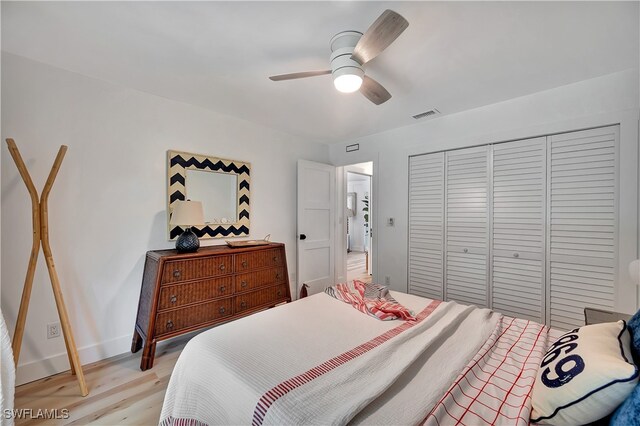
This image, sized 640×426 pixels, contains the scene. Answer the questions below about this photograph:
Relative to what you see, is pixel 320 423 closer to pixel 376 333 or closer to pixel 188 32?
pixel 376 333

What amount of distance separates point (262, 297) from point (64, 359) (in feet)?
5.30

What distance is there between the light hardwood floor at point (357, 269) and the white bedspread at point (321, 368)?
3477 millimetres

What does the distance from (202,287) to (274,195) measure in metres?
1.55

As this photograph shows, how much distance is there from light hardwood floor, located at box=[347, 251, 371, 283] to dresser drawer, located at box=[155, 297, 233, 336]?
2892 millimetres

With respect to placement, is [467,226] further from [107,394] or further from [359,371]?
[107,394]

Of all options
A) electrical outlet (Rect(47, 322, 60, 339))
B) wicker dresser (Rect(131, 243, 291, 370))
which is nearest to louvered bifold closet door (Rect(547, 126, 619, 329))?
wicker dresser (Rect(131, 243, 291, 370))

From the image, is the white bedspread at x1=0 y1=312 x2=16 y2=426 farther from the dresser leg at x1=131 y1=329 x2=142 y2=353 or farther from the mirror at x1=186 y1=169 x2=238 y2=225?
the mirror at x1=186 y1=169 x2=238 y2=225

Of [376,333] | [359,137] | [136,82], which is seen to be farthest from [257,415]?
[359,137]

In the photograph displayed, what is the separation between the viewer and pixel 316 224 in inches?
155

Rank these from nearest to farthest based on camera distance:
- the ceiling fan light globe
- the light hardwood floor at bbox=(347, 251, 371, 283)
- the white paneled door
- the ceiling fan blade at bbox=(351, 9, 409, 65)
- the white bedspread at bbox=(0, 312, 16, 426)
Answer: the ceiling fan blade at bbox=(351, 9, 409, 65) < the white bedspread at bbox=(0, 312, 16, 426) < the ceiling fan light globe < the white paneled door < the light hardwood floor at bbox=(347, 251, 371, 283)

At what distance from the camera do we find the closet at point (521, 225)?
2.23m

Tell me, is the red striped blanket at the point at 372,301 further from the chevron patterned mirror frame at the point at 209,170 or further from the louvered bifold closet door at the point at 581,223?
the louvered bifold closet door at the point at 581,223

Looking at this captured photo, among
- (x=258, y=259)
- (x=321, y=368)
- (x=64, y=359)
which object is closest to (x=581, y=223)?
(x=321, y=368)

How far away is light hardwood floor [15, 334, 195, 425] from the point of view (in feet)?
5.32
